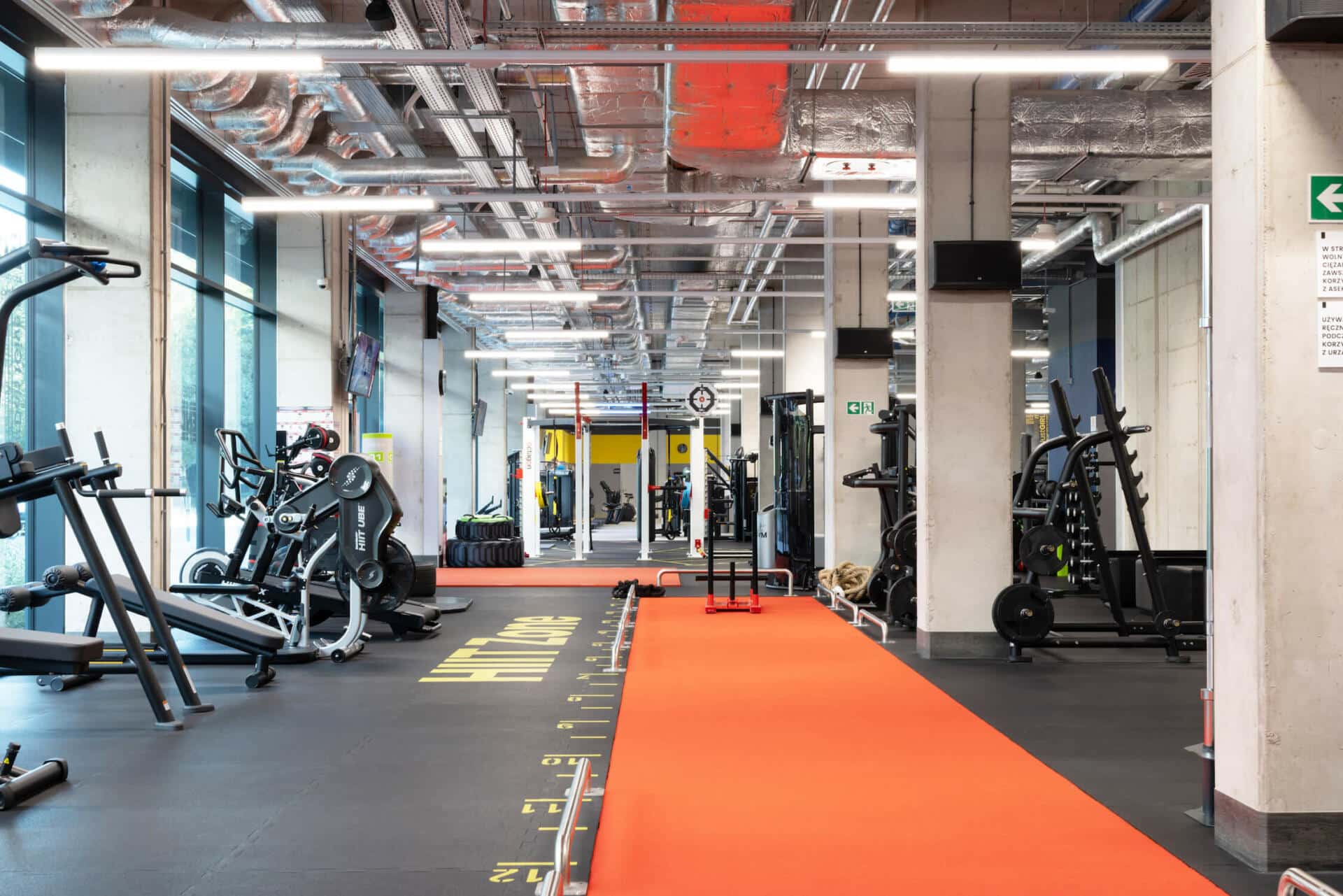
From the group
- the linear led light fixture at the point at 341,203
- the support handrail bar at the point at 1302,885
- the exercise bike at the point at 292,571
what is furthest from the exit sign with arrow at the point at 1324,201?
the linear led light fixture at the point at 341,203

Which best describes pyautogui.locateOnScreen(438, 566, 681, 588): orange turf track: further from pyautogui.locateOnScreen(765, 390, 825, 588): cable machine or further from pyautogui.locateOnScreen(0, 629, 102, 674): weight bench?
pyautogui.locateOnScreen(0, 629, 102, 674): weight bench

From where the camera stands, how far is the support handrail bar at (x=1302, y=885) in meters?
2.27

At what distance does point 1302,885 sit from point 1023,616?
4772 mm

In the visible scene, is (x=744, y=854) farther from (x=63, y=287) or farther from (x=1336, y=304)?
(x=63, y=287)

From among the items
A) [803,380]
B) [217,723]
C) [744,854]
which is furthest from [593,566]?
[744,854]

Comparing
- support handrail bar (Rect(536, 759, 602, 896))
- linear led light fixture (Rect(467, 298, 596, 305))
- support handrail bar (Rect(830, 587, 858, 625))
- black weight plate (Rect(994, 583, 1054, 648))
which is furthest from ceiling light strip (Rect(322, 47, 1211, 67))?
linear led light fixture (Rect(467, 298, 596, 305))

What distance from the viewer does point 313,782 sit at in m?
4.21

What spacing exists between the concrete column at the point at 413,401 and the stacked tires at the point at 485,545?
1.20ft

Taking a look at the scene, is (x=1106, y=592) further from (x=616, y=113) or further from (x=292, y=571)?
(x=292, y=571)

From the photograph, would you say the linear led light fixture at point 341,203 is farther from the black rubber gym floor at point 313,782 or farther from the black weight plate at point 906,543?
the black weight plate at point 906,543

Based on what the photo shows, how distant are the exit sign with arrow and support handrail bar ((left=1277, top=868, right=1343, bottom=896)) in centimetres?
198

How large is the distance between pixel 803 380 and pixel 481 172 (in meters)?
7.70

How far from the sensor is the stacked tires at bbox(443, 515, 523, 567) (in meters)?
15.5

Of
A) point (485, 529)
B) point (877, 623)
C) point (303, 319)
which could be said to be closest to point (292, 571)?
point (877, 623)
